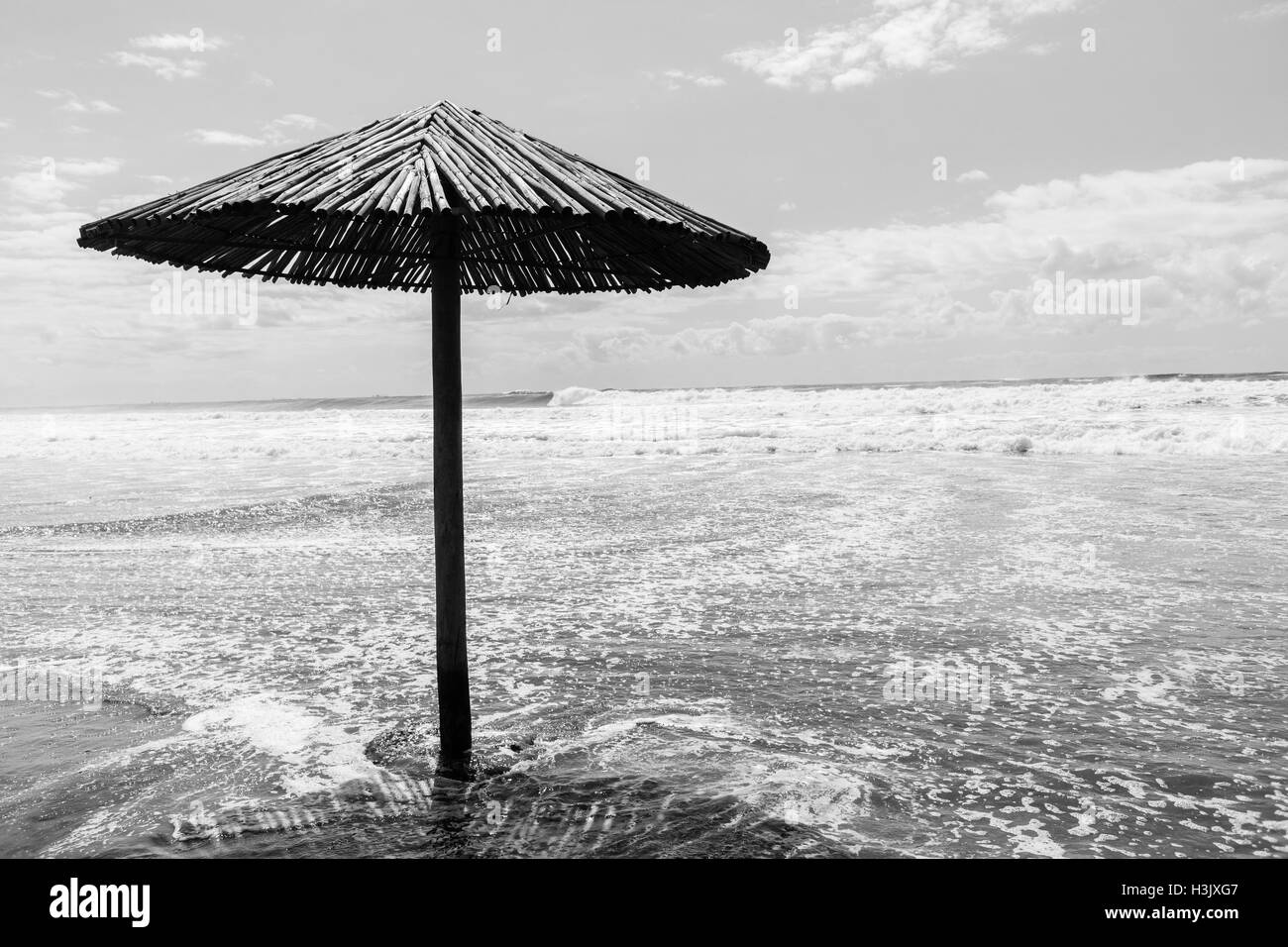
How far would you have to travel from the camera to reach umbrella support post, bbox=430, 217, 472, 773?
4.15 meters

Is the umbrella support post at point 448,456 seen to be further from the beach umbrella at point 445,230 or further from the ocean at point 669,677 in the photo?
the ocean at point 669,677

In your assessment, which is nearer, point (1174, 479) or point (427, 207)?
point (427, 207)

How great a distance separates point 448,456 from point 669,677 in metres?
2.47

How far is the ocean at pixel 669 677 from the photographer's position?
386 cm

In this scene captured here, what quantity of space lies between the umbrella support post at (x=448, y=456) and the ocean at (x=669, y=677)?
0.68 m

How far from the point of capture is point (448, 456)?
4.18 metres

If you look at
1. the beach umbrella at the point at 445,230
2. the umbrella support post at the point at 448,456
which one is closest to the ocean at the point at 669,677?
the umbrella support post at the point at 448,456

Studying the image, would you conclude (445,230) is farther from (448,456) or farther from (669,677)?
(669,677)

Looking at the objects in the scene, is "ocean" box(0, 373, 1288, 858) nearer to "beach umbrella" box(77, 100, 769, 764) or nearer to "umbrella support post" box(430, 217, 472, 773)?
"umbrella support post" box(430, 217, 472, 773)

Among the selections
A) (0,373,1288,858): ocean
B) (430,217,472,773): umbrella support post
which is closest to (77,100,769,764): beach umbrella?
(430,217,472,773): umbrella support post

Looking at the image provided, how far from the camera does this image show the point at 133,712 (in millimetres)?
5289
